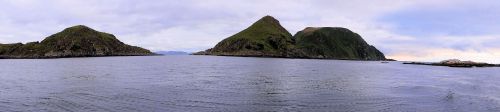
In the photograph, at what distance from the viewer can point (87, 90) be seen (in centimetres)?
6550

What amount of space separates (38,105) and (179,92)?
2015 centimetres

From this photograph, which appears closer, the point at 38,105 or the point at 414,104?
the point at 38,105

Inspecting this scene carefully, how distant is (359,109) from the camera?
49875mm

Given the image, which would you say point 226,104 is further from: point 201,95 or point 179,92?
point 179,92

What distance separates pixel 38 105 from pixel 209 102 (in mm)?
→ 18602

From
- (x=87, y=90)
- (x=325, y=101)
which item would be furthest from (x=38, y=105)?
(x=325, y=101)

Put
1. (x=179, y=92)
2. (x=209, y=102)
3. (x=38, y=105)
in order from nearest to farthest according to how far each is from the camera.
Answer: (x=38, y=105) < (x=209, y=102) < (x=179, y=92)

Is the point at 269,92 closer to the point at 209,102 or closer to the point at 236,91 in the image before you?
the point at 236,91

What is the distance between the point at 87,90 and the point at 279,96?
27794 mm

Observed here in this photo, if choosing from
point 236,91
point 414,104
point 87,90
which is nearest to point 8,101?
point 87,90

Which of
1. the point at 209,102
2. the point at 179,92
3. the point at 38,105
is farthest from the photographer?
the point at 179,92

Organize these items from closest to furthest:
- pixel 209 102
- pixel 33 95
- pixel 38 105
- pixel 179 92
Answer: pixel 38 105, pixel 209 102, pixel 33 95, pixel 179 92

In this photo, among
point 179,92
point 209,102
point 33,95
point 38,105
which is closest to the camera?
point 38,105

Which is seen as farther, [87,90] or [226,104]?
[87,90]
